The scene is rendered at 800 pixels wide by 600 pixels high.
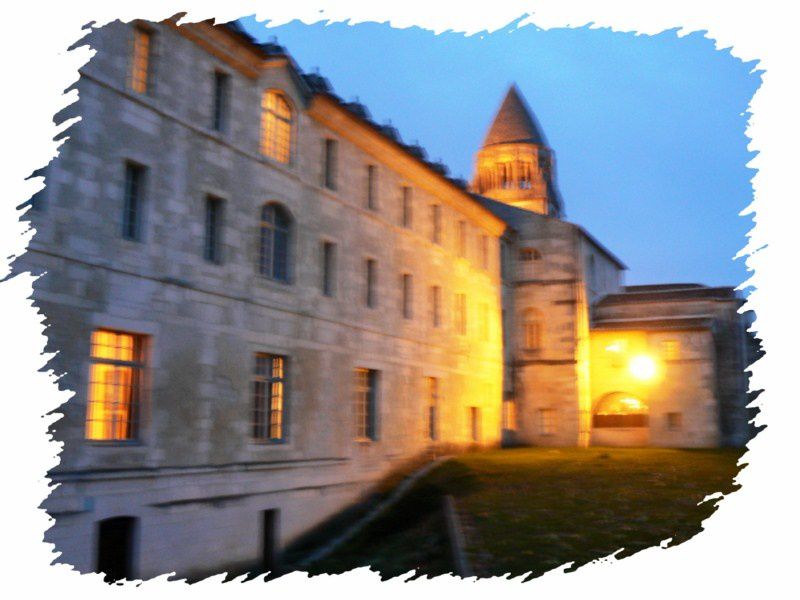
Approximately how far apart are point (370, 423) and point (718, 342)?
73.0 ft

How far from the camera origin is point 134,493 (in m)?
16.3

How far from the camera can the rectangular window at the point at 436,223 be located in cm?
3141

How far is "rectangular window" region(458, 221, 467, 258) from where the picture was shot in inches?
1326

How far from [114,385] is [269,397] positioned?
533cm

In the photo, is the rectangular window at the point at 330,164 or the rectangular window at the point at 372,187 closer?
the rectangular window at the point at 330,164

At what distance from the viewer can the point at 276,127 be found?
2217 cm

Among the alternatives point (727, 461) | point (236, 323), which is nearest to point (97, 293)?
point (236, 323)

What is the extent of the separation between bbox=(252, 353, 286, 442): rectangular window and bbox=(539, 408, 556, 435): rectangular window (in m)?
20.2

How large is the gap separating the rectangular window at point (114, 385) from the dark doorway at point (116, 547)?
5.15 feet

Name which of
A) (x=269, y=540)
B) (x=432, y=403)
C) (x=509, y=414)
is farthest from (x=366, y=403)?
(x=509, y=414)

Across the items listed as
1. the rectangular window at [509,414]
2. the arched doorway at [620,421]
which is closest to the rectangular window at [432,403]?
the rectangular window at [509,414]

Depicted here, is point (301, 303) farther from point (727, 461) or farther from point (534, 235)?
point (534, 235)

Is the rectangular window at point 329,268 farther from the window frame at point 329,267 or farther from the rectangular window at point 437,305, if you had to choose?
the rectangular window at point 437,305

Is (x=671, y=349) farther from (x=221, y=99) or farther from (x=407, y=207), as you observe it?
(x=221, y=99)
